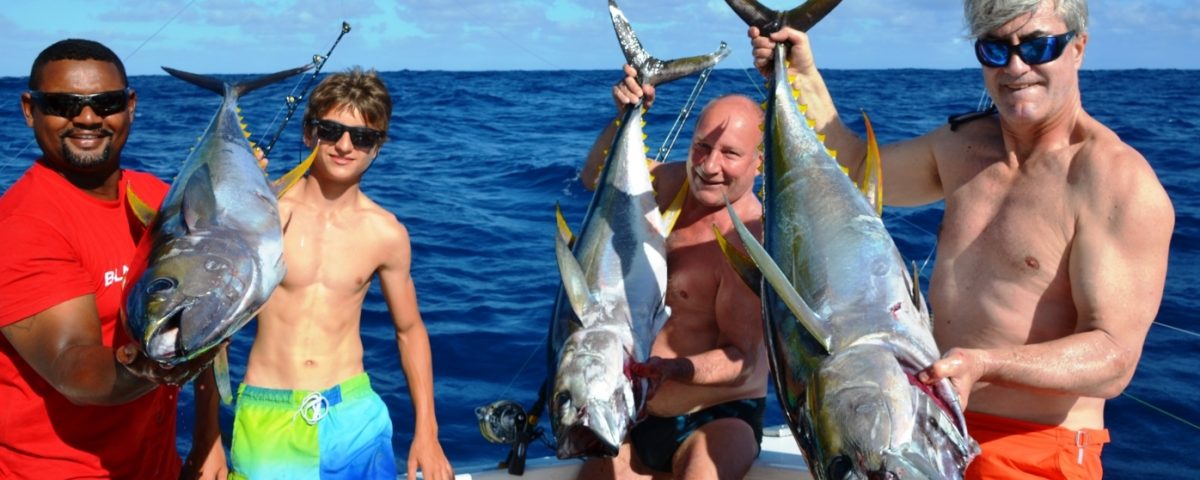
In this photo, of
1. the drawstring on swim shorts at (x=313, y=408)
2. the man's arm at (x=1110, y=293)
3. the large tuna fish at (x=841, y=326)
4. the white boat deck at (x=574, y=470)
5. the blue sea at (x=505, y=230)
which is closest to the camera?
the large tuna fish at (x=841, y=326)

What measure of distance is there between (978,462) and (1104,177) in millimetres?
702

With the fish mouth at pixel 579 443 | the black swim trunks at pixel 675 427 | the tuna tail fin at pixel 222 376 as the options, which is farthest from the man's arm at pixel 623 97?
the tuna tail fin at pixel 222 376

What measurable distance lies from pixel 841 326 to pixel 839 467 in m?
0.29

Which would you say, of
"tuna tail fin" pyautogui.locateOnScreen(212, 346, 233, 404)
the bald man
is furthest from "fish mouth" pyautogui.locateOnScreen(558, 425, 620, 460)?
"tuna tail fin" pyautogui.locateOnScreen(212, 346, 233, 404)

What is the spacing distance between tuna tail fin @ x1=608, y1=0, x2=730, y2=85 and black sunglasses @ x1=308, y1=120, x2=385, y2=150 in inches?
30.6

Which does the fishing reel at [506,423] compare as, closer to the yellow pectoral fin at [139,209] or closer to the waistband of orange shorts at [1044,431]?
the yellow pectoral fin at [139,209]

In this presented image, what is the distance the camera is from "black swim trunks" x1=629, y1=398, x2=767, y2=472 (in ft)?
9.19

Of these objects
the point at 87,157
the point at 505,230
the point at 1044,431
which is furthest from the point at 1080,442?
the point at 505,230

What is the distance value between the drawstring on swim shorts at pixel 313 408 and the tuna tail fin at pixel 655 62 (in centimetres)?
125

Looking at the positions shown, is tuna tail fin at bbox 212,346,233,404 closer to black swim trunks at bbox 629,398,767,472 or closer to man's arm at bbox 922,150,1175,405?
black swim trunks at bbox 629,398,767,472

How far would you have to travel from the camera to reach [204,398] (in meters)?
2.61

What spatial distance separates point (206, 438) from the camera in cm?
266

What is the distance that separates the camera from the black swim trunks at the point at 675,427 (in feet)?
9.19

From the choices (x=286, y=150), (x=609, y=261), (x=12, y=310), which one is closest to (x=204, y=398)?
(x=12, y=310)
